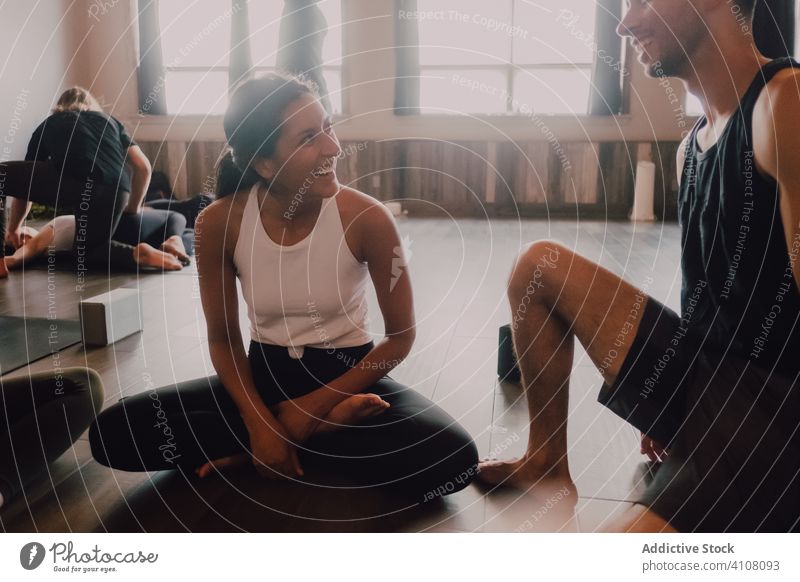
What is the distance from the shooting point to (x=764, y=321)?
0.68 m

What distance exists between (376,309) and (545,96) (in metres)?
2.71

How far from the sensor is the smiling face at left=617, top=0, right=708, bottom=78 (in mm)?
690

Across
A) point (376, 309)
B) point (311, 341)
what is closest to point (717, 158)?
point (311, 341)

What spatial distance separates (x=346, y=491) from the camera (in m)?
0.87

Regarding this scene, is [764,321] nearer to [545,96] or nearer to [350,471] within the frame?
[350,471]

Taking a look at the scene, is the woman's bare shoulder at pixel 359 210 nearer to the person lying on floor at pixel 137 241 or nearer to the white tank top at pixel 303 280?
the white tank top at pixel 303 280

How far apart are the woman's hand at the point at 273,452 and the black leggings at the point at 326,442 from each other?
0.02 metres

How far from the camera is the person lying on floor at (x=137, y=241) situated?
2.46 m

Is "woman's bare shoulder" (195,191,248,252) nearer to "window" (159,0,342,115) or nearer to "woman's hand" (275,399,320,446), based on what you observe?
"woman's hand" (275,399,320,446)

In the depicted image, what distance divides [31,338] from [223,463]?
0.93 m

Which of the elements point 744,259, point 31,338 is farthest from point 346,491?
point 31,338

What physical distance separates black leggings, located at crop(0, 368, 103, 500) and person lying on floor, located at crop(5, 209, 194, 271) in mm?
1524

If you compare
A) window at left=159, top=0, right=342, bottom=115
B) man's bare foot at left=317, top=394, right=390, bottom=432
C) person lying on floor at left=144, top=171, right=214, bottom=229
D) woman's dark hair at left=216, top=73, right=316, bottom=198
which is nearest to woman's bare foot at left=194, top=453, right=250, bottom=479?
man's bare foot at left=317, top=394, right=390, bottom=432

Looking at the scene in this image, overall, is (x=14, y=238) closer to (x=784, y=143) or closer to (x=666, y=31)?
(x=666, y=31)
